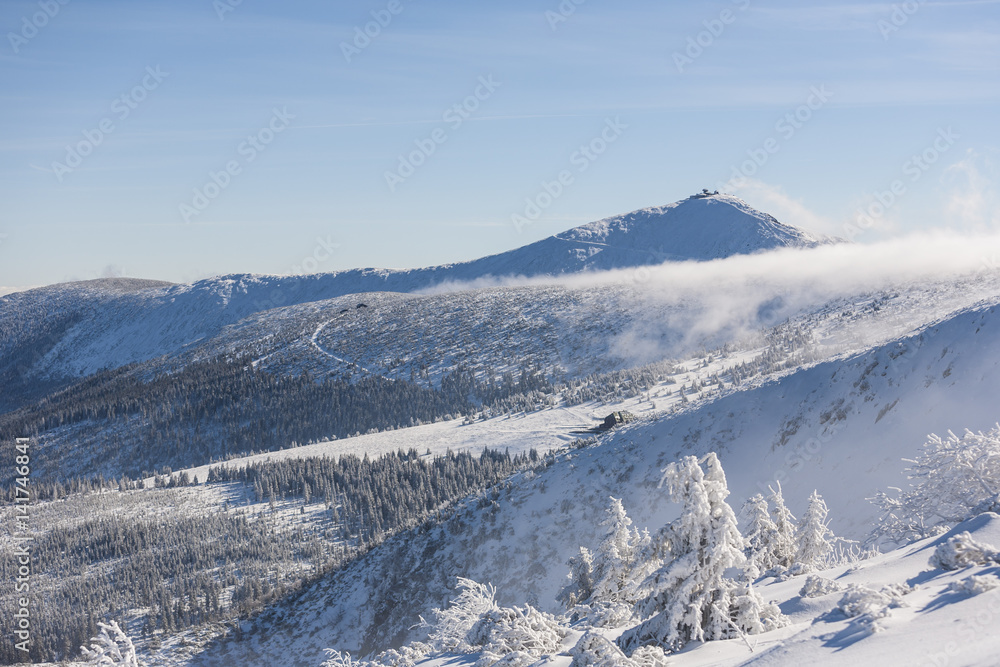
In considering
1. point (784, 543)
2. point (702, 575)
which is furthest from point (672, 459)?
point (702, 575)

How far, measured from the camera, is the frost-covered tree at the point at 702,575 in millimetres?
15173

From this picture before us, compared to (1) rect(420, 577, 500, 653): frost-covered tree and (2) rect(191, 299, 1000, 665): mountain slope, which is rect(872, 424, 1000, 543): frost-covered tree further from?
(1) rect(420, 577, 500, 653): frost-covered tree

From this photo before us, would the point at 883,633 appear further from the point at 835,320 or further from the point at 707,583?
Result: the point at 835,320

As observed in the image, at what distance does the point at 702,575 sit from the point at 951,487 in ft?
43.3

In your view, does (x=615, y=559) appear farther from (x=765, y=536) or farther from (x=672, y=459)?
(x=672, y=459)

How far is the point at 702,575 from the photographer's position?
15312 mm

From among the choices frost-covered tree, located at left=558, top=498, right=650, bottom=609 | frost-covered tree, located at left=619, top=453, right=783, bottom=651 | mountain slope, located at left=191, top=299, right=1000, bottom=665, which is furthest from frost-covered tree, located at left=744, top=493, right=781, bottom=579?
frost-covered tree, located at left=619, top=453, right=783, bottom=651

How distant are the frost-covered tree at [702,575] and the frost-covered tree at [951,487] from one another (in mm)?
10470

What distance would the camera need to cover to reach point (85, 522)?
6128cm

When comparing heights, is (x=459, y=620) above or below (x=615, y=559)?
below

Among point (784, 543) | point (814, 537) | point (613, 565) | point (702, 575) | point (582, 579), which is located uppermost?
point (702, 575)

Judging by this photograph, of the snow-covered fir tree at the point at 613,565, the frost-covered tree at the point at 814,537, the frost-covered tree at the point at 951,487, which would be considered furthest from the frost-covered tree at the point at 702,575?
the frost-covered tree at the point at 814,537

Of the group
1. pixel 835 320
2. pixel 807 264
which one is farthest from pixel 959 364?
pixel 807 264

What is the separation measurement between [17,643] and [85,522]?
2179cm
